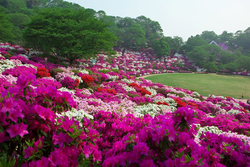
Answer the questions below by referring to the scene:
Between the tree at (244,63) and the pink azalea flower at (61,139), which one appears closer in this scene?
the pink azalea flower at (61,139)

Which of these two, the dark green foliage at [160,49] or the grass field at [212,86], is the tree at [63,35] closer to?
the grass field at [212,86]

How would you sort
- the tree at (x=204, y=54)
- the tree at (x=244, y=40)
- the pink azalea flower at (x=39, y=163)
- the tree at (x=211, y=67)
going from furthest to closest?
1. the tree at (x=244, y=40)
2. the tree at (x=204, y=54)
3. the tree at (x=211, y=67)
4. the pink azalea flower at (x=39, y=163)

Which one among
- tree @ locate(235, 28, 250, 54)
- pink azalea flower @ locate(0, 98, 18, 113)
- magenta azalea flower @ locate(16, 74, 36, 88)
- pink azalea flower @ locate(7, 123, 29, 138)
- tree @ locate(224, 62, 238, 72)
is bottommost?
pink azalea flower @ locate(7, 123, 29, 138)

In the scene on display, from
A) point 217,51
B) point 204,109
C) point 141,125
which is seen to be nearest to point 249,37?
point 217,51

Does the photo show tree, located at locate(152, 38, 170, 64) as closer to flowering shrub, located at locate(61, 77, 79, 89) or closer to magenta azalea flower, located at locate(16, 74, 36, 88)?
flowering shrub, located at locate(61, 77, 79, 89)

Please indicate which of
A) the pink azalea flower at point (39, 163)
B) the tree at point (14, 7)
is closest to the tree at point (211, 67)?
the pink azalea flower at point (39, 163)

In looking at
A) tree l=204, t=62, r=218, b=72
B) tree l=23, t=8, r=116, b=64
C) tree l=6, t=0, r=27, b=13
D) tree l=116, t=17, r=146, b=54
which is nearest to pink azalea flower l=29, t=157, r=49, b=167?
tree l=23, t=8, r=116, b=64

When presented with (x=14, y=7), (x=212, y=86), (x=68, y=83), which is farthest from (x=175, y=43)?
(x=14, y=7)

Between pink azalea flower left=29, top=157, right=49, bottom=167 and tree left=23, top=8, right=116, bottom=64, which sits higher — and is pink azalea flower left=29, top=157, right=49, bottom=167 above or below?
below

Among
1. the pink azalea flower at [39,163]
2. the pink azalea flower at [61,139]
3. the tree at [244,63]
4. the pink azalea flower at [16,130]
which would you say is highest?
the tree at [244,63]

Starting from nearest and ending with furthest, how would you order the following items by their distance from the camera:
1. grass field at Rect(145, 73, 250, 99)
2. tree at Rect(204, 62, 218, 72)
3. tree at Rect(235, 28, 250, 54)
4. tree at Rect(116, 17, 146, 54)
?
grass field at Rect(145, 73, 250, 99) → tree at Rect(204, 62, 218, 72) → tree at Rect(116, 17, 146, 54) → tree at Rect(235, 28, 250, 54)

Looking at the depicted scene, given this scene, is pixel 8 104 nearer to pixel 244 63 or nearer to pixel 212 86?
pixel 212 86

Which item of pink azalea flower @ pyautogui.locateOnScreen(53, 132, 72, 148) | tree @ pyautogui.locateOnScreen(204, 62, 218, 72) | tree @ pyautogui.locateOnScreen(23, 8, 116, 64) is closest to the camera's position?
pink azalea flower @ pyautogui.locateOnScreen(53, 132, 72, 148)

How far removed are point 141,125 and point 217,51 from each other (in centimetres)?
4102
